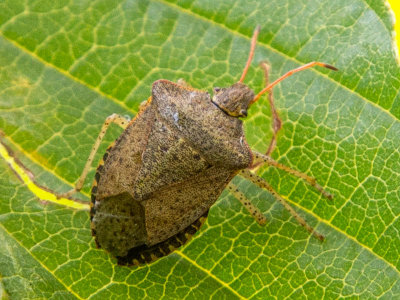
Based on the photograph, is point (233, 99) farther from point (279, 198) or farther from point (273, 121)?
point (279, 198)

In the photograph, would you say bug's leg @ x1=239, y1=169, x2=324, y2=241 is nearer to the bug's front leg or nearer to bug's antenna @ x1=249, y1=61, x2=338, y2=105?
the bug's front leg

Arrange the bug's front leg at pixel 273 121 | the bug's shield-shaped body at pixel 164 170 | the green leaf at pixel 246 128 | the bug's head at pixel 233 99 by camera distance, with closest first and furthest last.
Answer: the bug's shield-shaped body at pixel 164 170 < the bug's head at pixel 233 99 < the green leaf at pixel 246 128 < the bug's front leg at pixel 273 121

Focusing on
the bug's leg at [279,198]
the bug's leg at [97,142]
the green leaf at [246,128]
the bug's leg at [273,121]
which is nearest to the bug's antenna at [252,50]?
the green leaf at [246,128]

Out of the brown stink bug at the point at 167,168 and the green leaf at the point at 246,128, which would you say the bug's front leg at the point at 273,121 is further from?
the brown stink bug at the point at 167,168

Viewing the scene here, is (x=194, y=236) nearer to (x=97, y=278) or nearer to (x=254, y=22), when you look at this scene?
(x=97, y=278)

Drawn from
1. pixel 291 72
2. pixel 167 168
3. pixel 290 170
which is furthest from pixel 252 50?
pixel 167 168
